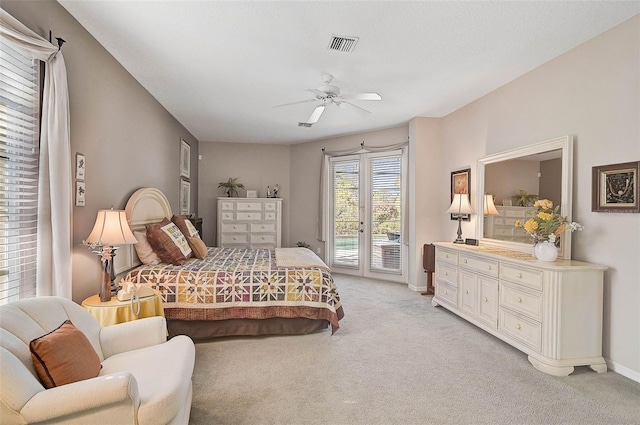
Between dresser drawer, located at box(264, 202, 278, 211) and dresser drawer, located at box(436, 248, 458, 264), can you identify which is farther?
dresser drawer, located at box(264, 202, 278, 211)

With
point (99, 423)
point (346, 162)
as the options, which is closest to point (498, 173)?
point (346, 162)

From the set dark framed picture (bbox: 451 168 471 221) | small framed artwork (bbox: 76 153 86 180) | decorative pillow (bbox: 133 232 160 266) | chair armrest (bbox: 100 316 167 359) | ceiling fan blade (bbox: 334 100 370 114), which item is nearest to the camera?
chair armrest (bbox: 100 316 167 359)

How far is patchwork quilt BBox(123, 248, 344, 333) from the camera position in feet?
10.5

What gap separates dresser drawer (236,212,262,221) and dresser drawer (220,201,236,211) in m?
0.17

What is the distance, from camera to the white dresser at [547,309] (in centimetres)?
262

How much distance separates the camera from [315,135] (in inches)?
252

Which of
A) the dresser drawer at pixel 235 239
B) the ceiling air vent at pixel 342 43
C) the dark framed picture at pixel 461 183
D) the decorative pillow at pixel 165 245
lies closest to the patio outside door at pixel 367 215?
the dark framed picture at pixel 461 183

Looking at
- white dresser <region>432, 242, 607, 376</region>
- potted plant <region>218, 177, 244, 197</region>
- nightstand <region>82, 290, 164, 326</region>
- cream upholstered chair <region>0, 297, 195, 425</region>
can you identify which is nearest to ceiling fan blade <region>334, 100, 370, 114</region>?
white dresser <region>432, 242, 607, 376</region>

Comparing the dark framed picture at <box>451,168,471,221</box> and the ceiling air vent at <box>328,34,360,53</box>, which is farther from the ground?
the ceiling air vent at <box>328,34,360,53</box>

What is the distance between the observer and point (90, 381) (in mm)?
1380

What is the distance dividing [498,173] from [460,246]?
973 millimetres

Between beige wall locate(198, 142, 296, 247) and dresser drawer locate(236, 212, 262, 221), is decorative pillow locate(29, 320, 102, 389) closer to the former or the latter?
dresser drawer locate(236, 212, 262, 221)

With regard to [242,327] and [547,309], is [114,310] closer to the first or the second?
[242,327]

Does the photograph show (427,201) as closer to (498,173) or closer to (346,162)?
(498,173)
